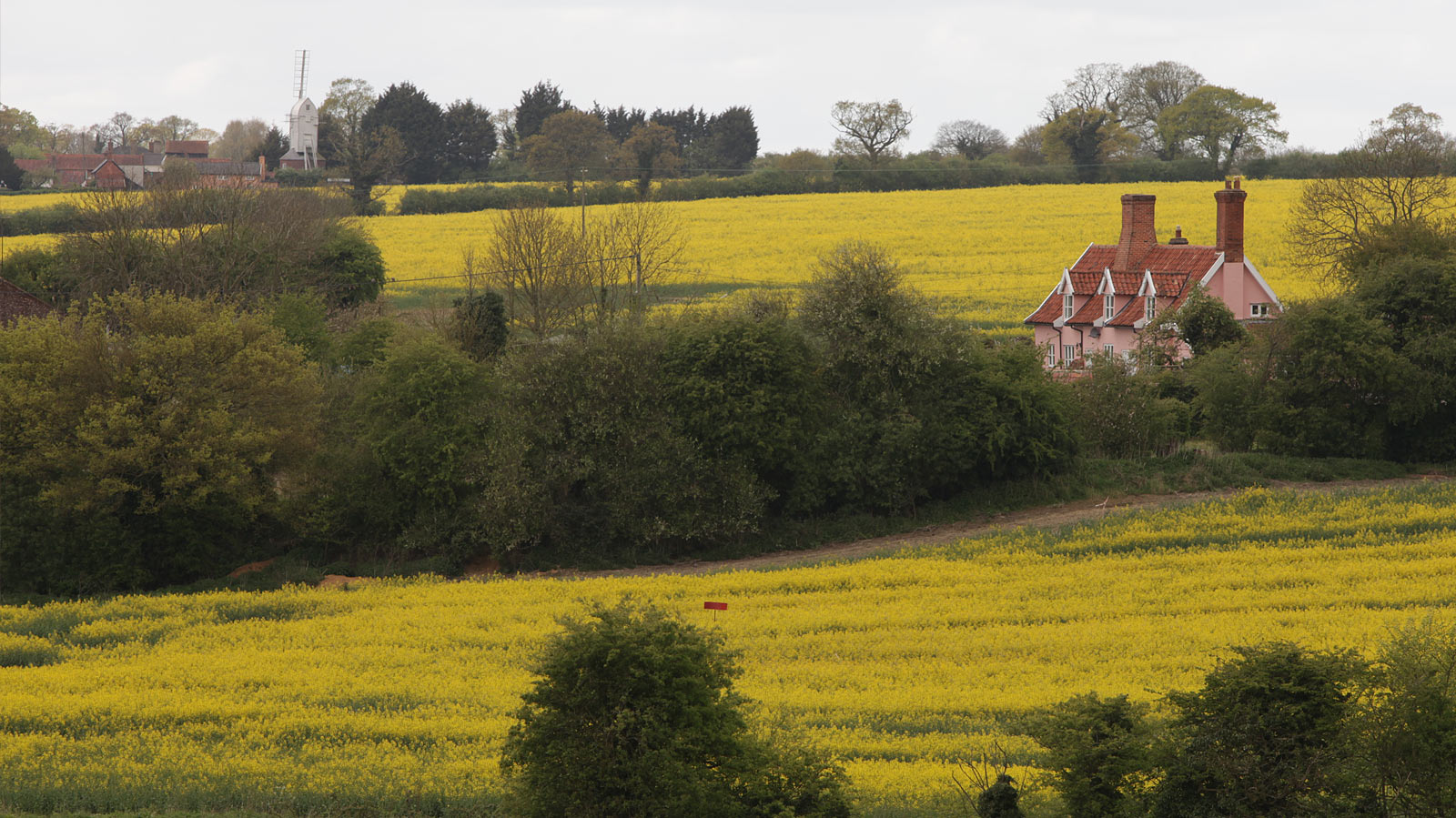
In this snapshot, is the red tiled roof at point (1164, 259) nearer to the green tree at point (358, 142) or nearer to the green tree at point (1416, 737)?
the green tree at point (1416, 737)

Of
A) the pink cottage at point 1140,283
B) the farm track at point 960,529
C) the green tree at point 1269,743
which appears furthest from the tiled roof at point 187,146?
the green tree at point 1269,743

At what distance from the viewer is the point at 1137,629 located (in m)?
22.0

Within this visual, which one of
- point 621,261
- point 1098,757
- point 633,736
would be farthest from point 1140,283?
point 633,736

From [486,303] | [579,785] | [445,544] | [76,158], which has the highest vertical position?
[76,158]

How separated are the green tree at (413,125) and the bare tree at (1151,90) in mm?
55296

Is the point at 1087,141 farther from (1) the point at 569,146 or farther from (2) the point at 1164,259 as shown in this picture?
(2) the point at 1164,259

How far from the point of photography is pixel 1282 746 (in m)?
11.5

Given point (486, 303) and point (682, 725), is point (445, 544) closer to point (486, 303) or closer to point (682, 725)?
point (486, 303)

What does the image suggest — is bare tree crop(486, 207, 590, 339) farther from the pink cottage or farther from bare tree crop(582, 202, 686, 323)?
the pink cottage

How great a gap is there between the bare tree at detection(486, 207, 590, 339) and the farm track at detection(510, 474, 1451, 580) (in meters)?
13.3

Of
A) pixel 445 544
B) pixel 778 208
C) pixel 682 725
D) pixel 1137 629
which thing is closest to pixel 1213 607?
pixel 1137 629

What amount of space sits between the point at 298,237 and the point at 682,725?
139 ft

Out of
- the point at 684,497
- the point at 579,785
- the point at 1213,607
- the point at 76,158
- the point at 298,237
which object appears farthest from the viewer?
the point at 76,158

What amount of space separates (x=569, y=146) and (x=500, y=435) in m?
64.0
